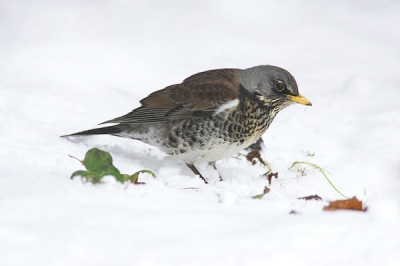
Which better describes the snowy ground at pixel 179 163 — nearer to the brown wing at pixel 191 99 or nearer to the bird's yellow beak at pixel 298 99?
the brown wing at pixel 191 99

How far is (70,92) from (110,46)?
1525mm

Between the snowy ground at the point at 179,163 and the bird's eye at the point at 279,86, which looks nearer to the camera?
the snowy ground at the point at 179,163

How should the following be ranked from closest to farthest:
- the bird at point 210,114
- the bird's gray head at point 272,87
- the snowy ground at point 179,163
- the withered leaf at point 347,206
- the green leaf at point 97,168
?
1. the snowy ground at point 179,163
2. the withered leaf at point 347,206
3. the green leaf at point 97,168
4. the bird at point 210,114
5. the bird's gray head at point 272,87

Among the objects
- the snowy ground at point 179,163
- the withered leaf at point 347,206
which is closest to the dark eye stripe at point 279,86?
the snowy ground at point 179,163

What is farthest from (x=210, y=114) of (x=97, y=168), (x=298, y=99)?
(x=97, y=168)

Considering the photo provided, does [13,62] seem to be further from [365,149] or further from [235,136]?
[365,149]

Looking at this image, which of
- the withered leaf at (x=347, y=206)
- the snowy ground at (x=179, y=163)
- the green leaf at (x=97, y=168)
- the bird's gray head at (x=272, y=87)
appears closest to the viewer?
the snowy ground at (x=179, y=163)

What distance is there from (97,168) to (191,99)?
5.81 feet

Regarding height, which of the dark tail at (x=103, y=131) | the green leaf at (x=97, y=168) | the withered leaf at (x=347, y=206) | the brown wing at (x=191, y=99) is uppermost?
the brown wing at (x=191, y=99)

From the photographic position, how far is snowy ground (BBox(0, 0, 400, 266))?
2518mm

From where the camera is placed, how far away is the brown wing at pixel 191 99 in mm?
4703

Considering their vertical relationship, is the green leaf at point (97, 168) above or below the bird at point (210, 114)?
below

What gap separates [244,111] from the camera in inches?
185

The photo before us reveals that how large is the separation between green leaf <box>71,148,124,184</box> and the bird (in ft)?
5.16
